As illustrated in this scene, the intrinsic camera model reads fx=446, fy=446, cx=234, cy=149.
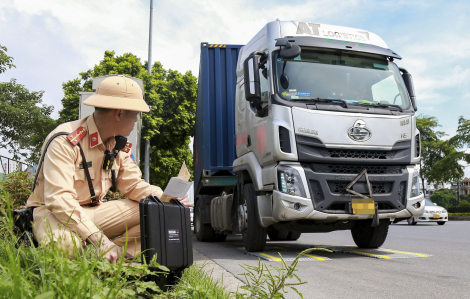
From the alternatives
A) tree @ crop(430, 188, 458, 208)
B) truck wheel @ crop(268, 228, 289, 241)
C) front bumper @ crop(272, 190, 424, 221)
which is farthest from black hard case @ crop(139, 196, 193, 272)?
tree @ crop(430, 188, 458, 208)

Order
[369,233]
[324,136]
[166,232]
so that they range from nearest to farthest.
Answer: [166,232] → [324,136] → [369,233]

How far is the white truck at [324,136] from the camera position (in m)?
5.77

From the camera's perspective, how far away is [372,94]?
637 centimetres

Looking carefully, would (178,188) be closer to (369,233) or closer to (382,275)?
(382,275)

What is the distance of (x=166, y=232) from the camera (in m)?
2.79

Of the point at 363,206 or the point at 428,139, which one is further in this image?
the point at 428,139

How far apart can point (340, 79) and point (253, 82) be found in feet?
4.05

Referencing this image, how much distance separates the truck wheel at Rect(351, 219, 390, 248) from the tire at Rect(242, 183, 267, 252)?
1490 mm

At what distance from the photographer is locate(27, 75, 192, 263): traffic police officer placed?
273cm

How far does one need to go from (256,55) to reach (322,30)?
1099mm

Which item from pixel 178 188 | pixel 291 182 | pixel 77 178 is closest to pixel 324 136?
pixel 291 182

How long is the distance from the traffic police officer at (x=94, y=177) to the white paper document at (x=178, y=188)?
0.35 meters

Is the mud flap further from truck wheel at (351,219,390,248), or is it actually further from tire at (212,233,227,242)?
tire at (212,233,227,242)

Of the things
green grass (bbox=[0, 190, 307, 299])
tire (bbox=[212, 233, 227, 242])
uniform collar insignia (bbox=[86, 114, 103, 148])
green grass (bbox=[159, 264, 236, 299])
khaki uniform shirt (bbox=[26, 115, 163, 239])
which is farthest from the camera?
tire (bbox=[212, 233, 227, 242])
